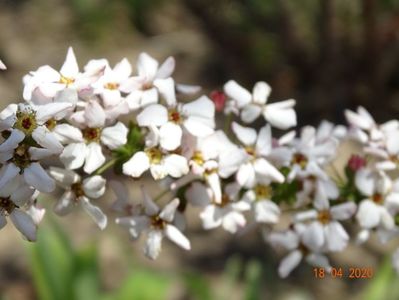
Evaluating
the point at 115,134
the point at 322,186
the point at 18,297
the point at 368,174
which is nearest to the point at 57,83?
the point at 115,134

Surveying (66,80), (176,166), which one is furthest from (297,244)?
(66,80)

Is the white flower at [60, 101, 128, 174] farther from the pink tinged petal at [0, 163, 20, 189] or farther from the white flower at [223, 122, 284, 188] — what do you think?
the white flower at [223, 122, 284, 188]

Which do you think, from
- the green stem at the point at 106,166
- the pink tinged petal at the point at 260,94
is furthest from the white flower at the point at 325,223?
Answer: the green stem at the point at 106,166

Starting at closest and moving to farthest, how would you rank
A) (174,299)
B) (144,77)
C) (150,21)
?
(144,77) → (174,299) → (150,21)

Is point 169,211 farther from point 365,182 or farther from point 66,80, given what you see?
point 365,182

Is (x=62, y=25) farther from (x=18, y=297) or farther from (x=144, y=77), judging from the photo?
(x=144, y=77)

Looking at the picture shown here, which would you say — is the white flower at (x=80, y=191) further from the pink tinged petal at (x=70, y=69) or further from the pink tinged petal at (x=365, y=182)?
the pink tinged petal at (x=365, y=182)

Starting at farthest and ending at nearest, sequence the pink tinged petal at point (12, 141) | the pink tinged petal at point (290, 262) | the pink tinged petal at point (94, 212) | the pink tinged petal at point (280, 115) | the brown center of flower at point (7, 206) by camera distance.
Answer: the pink tinged petal at point (290, 262), the pink tinged petal at point (280, 115), the pink tinged petal at point (94, 212), the brown center of flower at point (7, 206), the pink tinged petal at point (12, 141)
